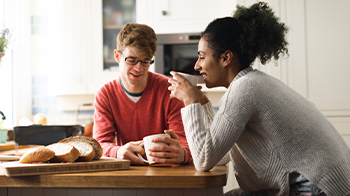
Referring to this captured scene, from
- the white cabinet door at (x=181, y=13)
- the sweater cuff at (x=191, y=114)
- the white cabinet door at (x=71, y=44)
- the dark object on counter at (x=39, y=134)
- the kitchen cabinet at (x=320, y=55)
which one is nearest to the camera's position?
the sweater cuff at (x=191, y=114)

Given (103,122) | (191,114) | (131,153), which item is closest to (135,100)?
(103,122)

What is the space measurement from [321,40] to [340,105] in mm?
556

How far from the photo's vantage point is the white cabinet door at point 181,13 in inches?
109

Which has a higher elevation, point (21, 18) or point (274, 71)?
point (21, 18)

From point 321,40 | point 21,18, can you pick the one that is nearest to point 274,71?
point 321,40

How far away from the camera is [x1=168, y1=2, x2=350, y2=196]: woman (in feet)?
2.99

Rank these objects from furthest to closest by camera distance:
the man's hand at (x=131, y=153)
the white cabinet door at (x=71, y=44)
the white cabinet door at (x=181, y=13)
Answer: the white cabinet door at (x=71, y=44) → the white cabinet door at (x=181, y=13) → the man's hand at (x=131, y=153)

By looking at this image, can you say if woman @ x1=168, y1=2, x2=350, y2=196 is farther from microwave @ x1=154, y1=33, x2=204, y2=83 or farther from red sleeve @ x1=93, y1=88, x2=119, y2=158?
microwave @ x1=154, y1=33, x2=204, y2=83

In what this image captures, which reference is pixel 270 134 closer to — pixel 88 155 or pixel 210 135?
pixel 210 135

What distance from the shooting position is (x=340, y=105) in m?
2.54

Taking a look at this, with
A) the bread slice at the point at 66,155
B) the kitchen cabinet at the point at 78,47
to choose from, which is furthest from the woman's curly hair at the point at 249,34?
the kitchen cabinet at the point at 78,47

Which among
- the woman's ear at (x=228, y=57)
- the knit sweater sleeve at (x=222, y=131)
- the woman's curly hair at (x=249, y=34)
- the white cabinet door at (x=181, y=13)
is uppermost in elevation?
the white cabinet door at (x=181, y=13)

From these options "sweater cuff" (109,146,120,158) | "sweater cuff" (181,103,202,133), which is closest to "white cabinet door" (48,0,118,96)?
"sweater cuff" (109,146,120,158)

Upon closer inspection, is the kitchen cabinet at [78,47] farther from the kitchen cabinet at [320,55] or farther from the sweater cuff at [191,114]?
the sweater cuff at [191,114]
